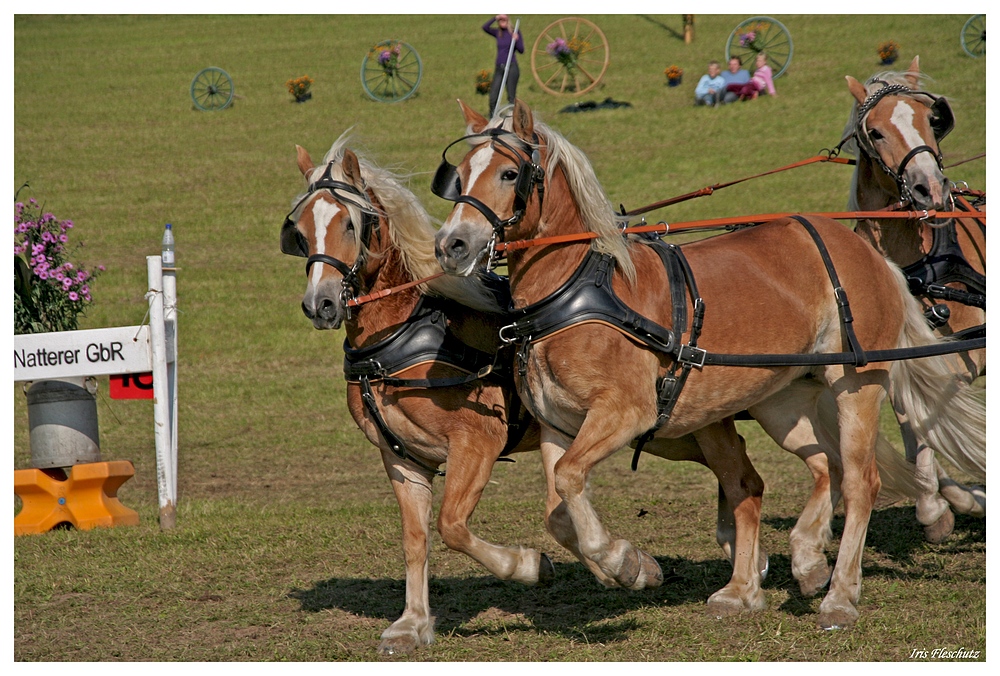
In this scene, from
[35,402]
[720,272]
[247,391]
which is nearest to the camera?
[720,272]

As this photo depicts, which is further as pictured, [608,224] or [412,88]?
[412,88]

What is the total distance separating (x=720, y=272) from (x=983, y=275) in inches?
71.8

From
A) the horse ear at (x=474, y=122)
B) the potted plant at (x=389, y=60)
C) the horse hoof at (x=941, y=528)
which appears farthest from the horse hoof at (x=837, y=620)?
the potted plant at (x=389, y=60)

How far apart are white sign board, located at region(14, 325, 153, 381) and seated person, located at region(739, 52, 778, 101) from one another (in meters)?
16.7

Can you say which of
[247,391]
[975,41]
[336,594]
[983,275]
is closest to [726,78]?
[975,41]

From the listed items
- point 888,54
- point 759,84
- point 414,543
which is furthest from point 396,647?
point 888,54

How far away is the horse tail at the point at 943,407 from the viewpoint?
4.85m

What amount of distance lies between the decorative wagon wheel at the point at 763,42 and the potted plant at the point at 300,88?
955cm

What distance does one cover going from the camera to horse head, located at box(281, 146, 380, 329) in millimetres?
4008

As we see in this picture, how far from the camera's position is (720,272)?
14.1ft

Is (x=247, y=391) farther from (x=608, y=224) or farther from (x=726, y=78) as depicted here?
(x=726, y=78)

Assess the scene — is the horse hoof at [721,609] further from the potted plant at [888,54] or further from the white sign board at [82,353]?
the potted plant at [888,54]

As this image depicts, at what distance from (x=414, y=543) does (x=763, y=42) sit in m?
20.7

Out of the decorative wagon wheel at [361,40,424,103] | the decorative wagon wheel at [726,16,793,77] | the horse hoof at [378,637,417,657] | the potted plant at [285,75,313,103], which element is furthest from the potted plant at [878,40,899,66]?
the horse hoof at [378,637,417,657]
